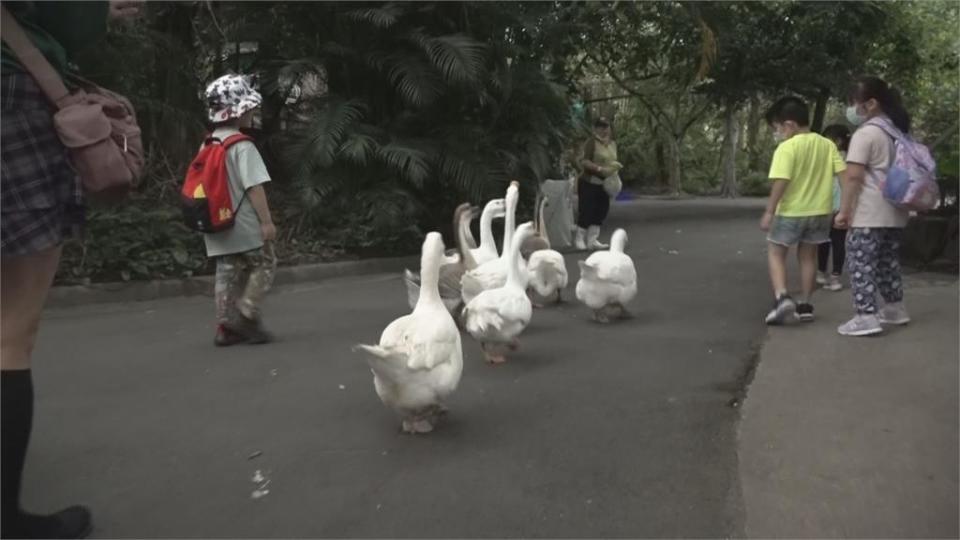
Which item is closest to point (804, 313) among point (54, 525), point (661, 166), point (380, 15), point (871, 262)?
point (871, 262)

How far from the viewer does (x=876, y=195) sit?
20.2 feet

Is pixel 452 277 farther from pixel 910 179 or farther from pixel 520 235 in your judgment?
pixel 910 179

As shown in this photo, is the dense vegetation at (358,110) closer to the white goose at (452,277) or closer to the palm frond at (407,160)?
the palm frond at (407,160)

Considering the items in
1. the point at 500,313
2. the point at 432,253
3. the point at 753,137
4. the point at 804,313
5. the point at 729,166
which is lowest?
the point at 729,166

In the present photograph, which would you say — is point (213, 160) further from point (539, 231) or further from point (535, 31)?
point (535, 31)

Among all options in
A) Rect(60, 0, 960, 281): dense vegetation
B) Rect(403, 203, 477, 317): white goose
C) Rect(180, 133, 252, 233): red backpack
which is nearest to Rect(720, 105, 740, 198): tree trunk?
Rect(60, 0, 960, 281): dense vegetation

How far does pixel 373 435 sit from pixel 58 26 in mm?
2347

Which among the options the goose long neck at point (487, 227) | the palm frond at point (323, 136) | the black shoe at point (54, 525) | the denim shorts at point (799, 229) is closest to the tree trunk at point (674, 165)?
the palm frond at point (323, 136)

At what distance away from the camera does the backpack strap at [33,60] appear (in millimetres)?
2590

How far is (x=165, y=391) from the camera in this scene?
5.15 metres

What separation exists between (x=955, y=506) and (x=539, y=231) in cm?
585

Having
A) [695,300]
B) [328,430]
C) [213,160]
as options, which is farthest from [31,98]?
[695,300]

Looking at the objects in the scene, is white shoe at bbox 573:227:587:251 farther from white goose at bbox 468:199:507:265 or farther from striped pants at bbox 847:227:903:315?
striped pants at bbox 847:227:903:315

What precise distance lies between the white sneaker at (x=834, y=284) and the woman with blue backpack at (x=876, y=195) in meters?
2.04
